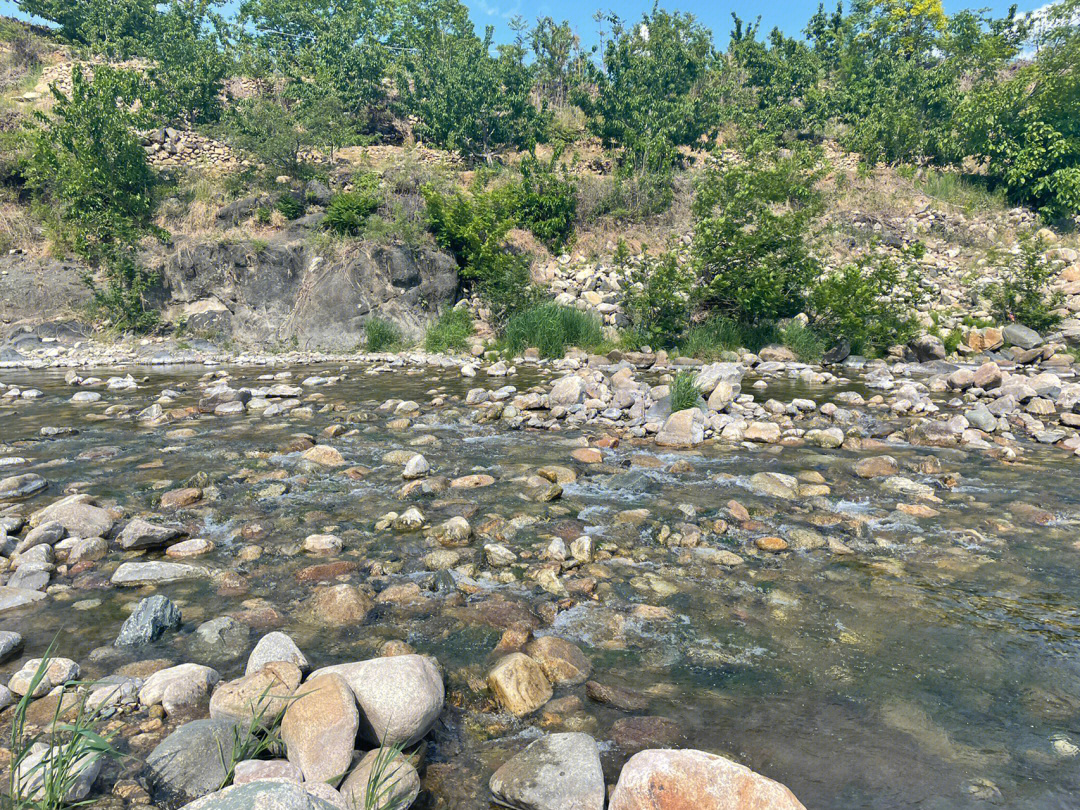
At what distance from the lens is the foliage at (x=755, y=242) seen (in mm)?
12336

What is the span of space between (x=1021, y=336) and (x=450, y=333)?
11800 mm

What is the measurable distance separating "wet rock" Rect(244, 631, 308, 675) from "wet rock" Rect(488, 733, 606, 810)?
3.25 ft

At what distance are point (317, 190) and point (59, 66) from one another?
18.3 meters

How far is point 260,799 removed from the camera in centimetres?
160

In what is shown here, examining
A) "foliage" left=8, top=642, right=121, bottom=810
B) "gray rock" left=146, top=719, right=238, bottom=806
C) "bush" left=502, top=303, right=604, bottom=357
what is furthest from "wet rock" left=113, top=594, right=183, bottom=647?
"bush" left=502, top=303, right=604, bottom=357

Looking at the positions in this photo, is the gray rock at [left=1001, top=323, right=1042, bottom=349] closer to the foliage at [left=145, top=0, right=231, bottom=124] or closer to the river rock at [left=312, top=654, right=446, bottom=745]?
the river rock at [left=312, top=654, right=446, bottom=745]

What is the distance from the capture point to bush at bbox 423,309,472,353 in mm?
15453

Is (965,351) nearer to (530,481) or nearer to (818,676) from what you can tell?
(530,481)

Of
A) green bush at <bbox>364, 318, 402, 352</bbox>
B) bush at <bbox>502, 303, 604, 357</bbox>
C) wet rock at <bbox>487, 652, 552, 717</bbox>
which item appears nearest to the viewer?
wet rock at <bbox>487, 652, 552, 717</bbox>

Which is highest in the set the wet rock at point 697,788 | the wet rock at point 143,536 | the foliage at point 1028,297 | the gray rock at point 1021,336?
the foliage at point 1028,297

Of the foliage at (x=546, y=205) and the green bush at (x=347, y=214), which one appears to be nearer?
the green bush at (x=347, y=214)

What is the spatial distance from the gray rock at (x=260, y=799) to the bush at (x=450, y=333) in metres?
13.8

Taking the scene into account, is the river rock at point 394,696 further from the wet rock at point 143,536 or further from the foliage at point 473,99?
the foliage at point 473,99

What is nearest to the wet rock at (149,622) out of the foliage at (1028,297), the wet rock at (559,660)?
the wet rock at (559,660)
